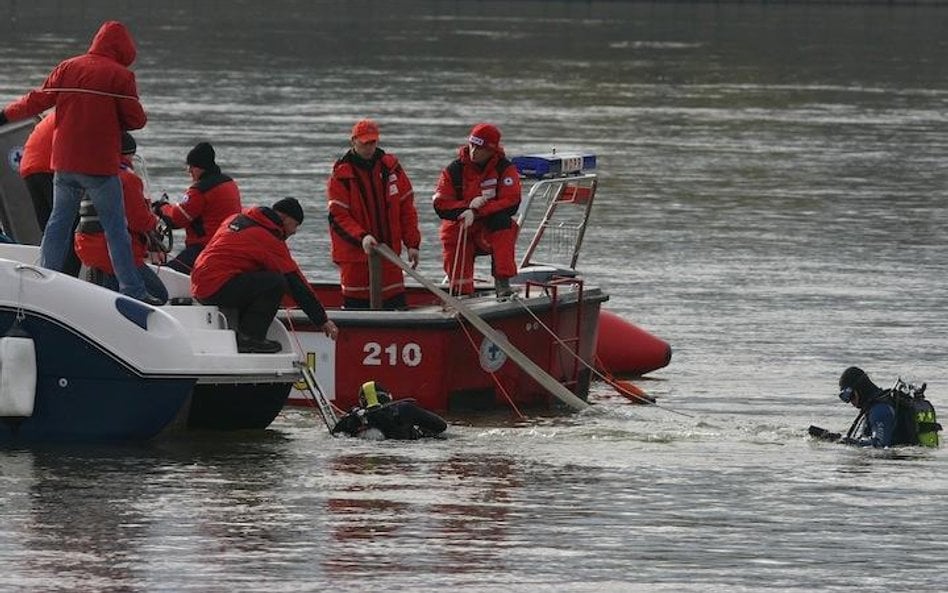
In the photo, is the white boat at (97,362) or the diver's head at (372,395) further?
the diver's head at (372,395)

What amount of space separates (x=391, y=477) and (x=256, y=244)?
1.72 m

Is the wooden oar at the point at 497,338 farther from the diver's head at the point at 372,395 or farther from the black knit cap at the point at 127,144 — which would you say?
the black knit cap at the point at 127,144

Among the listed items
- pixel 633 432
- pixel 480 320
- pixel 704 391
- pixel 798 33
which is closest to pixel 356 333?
pixel 480 320

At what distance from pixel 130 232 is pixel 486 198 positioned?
89.2 inches

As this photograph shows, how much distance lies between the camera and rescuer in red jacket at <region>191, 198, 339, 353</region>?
1298cm

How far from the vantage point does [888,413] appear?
13.1 meters

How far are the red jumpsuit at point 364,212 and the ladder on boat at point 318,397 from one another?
1.26 metres

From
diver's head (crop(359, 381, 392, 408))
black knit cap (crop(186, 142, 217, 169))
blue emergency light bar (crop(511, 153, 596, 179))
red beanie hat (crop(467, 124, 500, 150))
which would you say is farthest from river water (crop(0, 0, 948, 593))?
red beanie hat (crop(467, 124, 500, 150))

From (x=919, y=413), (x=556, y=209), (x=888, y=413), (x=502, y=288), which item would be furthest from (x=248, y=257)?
(x=556, y=209)

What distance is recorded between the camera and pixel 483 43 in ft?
211

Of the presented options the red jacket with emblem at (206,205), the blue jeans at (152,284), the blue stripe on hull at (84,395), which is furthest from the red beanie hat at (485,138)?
the blue stripe on hull at (84,395)

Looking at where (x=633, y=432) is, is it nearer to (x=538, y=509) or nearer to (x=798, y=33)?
(x=538, y=509)

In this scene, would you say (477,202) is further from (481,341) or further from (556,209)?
(556,209)

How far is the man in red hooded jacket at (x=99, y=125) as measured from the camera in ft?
42.3
